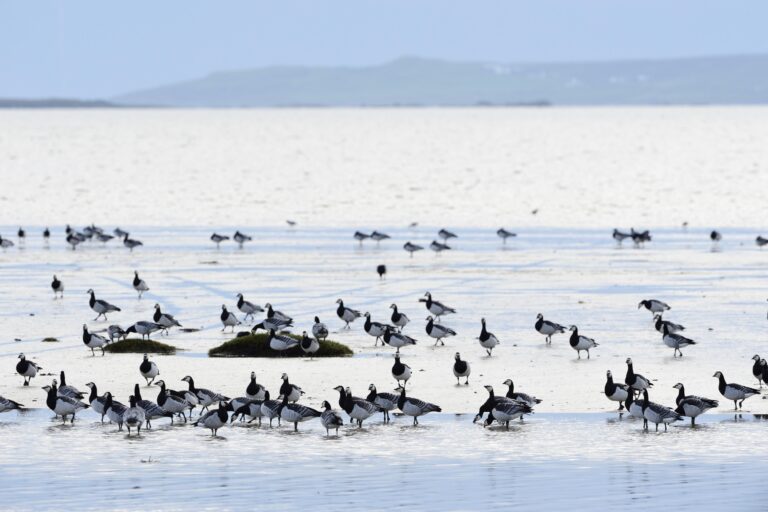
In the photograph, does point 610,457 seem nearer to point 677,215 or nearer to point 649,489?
point 649,489

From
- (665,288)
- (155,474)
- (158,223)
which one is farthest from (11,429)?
(158,223)

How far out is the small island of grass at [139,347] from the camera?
96.0 ft

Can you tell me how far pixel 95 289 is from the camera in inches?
1613

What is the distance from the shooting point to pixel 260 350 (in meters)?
29.0

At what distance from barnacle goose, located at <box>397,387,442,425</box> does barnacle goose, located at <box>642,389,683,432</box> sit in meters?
3.21

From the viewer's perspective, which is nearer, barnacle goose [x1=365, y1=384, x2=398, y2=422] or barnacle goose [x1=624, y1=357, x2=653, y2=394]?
barnacle goose [x1=365, y1=384, x2=398, y2=422]

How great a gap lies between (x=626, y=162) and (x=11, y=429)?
125 m

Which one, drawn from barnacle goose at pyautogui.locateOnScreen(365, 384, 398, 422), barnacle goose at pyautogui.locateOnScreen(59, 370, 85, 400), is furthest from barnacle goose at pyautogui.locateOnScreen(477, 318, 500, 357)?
barnacle goose at pyautogui.locateOnScreen(59, 370, 85, 400)

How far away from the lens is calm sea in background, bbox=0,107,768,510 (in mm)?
18391

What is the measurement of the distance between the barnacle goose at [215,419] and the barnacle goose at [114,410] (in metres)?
1.21

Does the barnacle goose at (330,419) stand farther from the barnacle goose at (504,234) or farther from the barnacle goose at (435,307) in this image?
the barnacle goose at (504,234)

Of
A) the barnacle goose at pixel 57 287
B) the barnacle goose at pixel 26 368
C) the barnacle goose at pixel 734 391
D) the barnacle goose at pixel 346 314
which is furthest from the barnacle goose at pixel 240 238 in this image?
the barnacle goose at pixel 734 391

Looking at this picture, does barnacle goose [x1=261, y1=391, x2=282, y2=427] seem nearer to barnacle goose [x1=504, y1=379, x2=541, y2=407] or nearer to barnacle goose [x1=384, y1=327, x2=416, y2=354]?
barnacle goose [x1=504, y1=379, x2=541, y2=407]

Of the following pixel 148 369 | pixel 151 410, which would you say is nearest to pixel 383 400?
pixel 151 410
